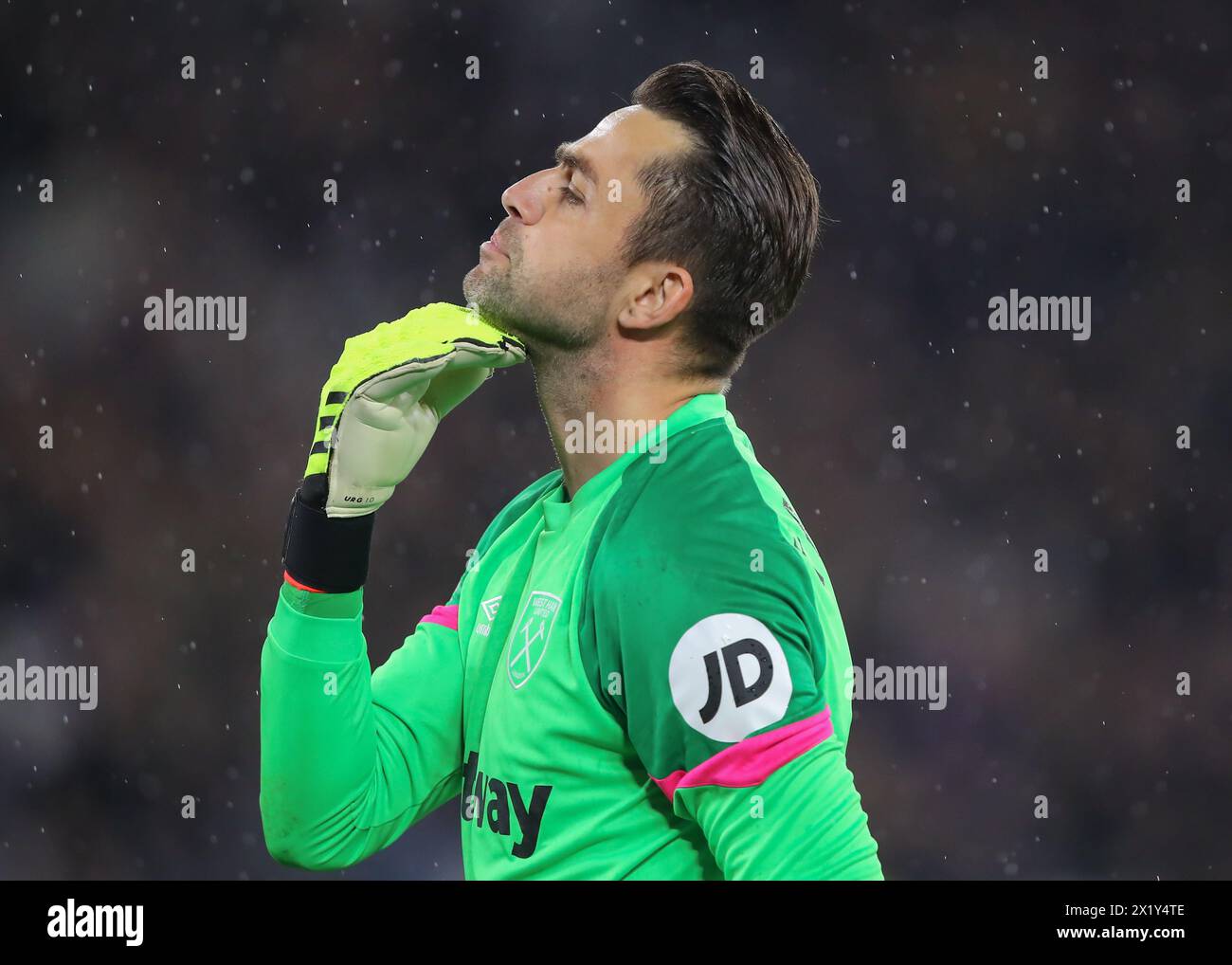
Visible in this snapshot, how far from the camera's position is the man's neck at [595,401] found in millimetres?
2107

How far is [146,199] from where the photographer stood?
195 inches

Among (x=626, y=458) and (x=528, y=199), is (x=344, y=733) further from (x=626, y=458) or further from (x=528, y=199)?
(x=528, y=199)

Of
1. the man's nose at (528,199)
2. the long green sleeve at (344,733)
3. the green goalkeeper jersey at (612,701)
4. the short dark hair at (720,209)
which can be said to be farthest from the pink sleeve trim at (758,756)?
the man's nose at (528,199)

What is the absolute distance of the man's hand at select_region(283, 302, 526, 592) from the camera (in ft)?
6.54

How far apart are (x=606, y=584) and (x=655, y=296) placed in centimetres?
56

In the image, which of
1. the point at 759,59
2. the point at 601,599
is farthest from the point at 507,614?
the point at 759,59

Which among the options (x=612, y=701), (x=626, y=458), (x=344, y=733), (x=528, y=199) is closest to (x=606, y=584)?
(x=612, y=701)

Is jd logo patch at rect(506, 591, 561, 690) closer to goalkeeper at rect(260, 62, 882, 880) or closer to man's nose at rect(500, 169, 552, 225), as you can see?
goalkeeper at rect(260, 62, 882, 880)

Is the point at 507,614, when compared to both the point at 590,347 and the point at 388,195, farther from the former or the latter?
the point at 388,195

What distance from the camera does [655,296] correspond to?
2.13 m

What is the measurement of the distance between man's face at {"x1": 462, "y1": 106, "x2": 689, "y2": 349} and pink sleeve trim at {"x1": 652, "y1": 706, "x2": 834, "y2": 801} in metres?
0.76

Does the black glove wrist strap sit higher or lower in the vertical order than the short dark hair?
lower

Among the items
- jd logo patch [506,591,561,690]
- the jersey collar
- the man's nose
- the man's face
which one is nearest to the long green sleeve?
jd logo patch [506,591,561,690]

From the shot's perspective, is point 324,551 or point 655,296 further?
point 655,296
